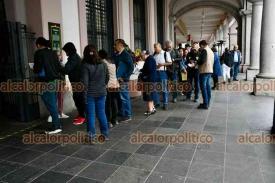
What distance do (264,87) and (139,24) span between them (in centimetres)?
560

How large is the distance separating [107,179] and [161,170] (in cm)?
67

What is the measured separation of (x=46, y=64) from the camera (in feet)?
15.4

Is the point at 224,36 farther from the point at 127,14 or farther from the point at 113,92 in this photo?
the point at 113,92

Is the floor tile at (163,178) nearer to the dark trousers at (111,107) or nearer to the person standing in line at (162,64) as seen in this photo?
the dark trousers at (111,107)

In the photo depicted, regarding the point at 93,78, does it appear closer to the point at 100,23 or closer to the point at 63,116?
the point at 63,116

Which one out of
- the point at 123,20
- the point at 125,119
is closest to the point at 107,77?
the point at 125,119

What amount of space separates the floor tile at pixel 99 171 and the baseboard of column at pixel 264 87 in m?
6.34

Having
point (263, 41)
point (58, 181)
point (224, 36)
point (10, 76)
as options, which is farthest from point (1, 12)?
point (224, 36)

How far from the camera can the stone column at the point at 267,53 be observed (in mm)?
7962

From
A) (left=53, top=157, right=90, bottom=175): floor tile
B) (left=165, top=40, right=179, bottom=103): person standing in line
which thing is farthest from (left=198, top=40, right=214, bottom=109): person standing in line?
(left=53, top=157, right=90, bottom=175): floor tile

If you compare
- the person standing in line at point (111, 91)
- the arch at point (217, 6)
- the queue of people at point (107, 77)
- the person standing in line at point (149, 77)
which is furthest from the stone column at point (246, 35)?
the person standing in line at point (111, 91)

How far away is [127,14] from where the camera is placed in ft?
31.7

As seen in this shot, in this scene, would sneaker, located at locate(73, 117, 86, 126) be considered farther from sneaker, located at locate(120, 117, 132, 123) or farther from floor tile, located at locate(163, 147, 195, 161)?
floor tile, located at locate(163, 147, 195, 161)

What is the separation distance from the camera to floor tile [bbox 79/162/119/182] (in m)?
3.24
